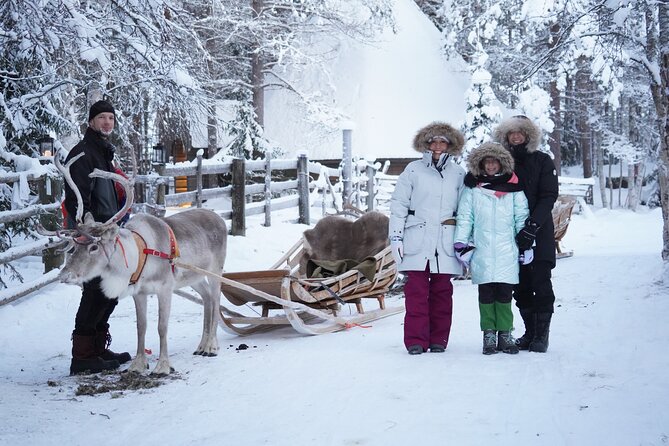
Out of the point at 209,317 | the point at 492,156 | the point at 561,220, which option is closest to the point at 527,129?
the point at 492,156

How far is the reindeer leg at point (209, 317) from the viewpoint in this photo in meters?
6.70

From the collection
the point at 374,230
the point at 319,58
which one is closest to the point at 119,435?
the point at 374,230

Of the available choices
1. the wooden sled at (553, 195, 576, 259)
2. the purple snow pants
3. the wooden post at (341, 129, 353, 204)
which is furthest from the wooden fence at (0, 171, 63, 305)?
the wooden sled at (553, 195, 576, 259)

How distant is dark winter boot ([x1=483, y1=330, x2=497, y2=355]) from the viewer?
6180 millimetres

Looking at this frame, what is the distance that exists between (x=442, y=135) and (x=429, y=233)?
0.79 meters

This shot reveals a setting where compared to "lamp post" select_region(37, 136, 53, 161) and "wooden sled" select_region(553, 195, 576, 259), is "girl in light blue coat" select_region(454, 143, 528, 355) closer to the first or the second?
"lamp post" select_region(37, 136, 53, 161)

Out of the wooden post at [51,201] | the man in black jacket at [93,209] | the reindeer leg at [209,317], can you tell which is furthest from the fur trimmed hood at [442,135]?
the wooden post at [51,201]

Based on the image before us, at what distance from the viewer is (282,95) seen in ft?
79.6

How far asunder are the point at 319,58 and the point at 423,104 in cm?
448

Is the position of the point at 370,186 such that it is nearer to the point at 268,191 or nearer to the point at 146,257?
the point at 268,191

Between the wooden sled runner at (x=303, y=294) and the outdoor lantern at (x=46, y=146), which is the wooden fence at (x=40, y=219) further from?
the wooden sled runner at (x=303, y=294)

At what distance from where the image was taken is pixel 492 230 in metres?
6.20

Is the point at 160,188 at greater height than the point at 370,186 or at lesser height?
greater

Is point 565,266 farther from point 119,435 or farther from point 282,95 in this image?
point 282,95
